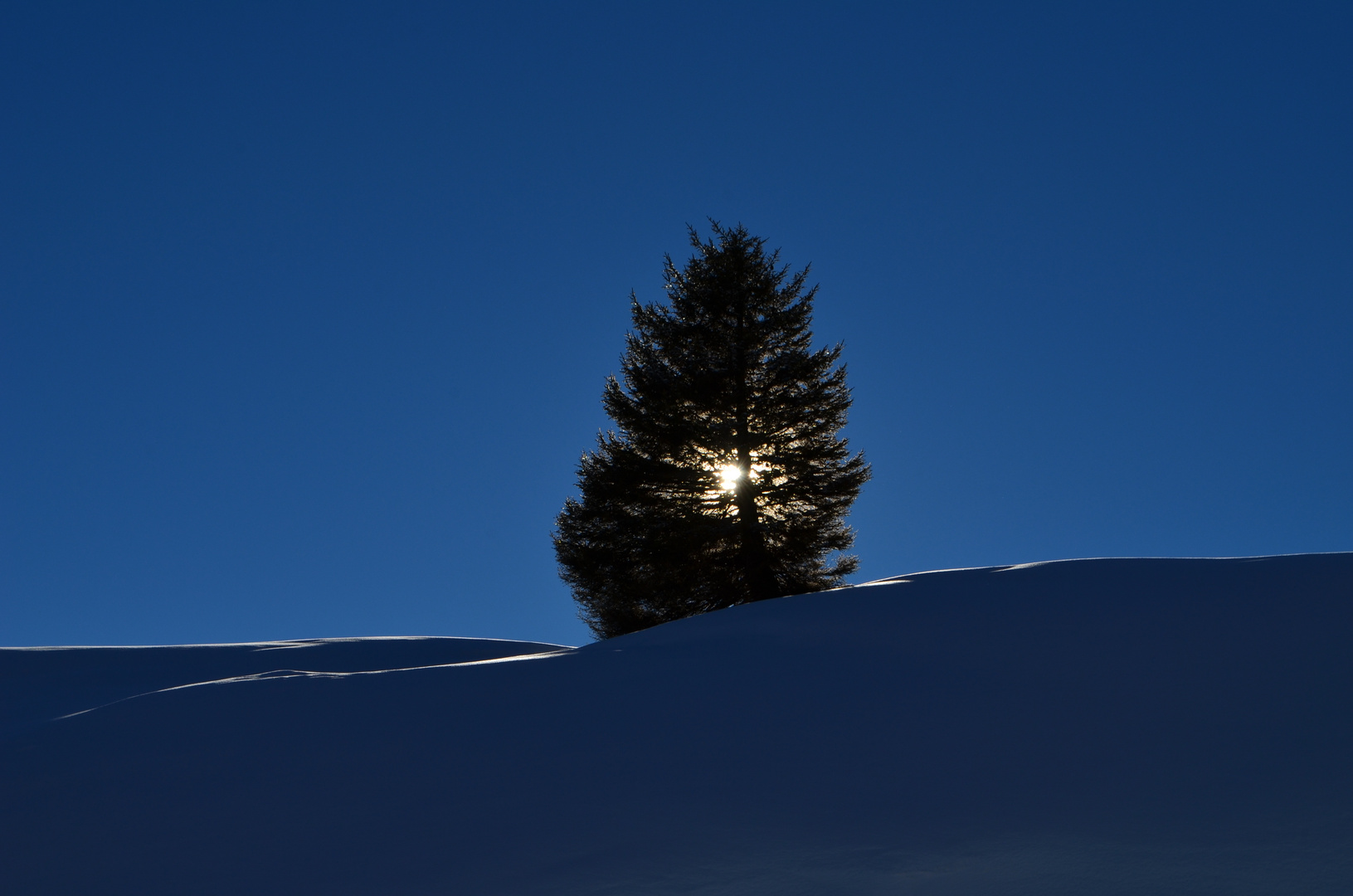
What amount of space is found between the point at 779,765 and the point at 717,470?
1316 centimetres

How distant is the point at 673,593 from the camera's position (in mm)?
18234

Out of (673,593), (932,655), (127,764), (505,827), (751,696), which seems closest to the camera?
(505,827)

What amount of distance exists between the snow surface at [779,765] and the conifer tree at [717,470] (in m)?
9.90

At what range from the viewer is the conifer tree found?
18.1 metres

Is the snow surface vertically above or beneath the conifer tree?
beneath

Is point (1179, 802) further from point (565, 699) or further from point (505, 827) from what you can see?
point (565, 699)

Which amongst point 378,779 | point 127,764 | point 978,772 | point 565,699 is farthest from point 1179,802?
point 127,764

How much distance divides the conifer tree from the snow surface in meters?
9.90

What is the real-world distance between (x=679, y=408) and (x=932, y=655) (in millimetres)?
11764

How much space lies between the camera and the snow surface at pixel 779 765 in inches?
155

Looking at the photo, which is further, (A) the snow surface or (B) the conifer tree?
(B) the conifer tree

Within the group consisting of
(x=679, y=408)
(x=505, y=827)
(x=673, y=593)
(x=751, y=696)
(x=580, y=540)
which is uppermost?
(x=679, y=408)

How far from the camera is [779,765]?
514 cm

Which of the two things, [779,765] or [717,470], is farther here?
[717,470]
